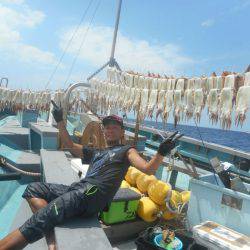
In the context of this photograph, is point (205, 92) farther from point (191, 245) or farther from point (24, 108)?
point (24, 108)

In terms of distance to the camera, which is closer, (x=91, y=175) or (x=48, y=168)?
(x=91, y=175)

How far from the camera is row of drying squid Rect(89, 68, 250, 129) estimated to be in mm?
4426

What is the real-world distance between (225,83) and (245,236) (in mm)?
2198

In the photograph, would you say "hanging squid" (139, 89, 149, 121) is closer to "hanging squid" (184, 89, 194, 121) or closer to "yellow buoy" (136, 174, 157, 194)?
"hanging squid" (184, 89, 194, 121)

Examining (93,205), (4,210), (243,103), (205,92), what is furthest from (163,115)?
(4,210)

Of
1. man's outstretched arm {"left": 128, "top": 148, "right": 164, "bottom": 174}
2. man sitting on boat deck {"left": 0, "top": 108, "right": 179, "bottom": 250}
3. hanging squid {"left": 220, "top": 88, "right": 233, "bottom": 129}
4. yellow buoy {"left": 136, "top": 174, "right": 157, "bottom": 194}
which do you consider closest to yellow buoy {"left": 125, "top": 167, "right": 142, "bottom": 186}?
yellow buoy {"left": 136, "top": 174, "right": 157, "bottom": 194}

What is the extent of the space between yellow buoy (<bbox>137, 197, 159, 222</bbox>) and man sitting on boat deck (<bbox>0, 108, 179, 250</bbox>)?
1.07m

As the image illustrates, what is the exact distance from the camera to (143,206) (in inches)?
196

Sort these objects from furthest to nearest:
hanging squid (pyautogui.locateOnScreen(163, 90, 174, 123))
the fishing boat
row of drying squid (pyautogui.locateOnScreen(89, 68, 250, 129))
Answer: hanging squid (pyautogui.locateOnScreen(163, 90, 174, 123)), row of drying squid (pyautogui.locateOnScreen(89, 68, 250, 129)), the fishing boat

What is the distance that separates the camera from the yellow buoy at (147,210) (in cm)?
494

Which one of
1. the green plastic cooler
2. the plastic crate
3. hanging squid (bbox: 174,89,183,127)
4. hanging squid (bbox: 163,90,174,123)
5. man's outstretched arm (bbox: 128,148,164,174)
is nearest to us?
man's outstretched arm (bbox: 128,148,164,174)

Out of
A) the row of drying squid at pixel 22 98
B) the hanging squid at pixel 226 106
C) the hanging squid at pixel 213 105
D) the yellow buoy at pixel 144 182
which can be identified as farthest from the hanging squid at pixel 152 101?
the row of drying squid at pixel 22 98

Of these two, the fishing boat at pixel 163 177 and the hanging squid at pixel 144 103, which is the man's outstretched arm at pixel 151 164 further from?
the hanging squid at pixel 144 103

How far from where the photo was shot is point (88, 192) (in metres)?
3.86
